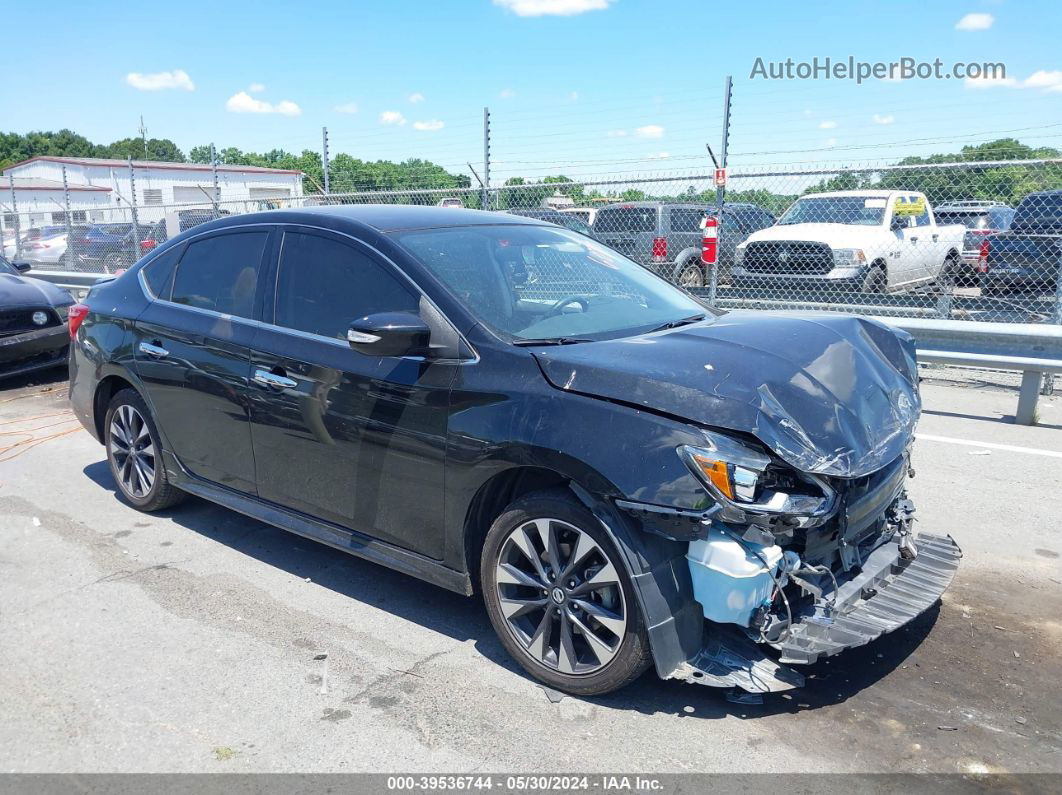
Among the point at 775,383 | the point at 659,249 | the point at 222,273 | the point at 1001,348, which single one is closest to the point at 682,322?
the point at 775,383

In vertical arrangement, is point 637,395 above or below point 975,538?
above

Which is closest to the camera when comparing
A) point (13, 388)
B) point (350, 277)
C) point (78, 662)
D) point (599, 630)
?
point (599, 630)

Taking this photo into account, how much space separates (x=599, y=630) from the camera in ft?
10.6

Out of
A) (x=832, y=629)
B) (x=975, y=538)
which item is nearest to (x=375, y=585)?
(x=832, y=629)

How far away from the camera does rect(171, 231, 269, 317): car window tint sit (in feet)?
14.8

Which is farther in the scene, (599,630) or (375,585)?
(375,585)

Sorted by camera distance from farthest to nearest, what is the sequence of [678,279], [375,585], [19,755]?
[678,279]
[375,585]
[19,755]

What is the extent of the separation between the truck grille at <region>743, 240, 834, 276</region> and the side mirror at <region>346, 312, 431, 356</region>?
29.2ft

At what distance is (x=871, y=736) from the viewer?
3.03 m

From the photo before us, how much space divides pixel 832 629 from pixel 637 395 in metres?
1.05

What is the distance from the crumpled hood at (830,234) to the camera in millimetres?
11820

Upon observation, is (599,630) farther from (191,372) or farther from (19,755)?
(191,372)

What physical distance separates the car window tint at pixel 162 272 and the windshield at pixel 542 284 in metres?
1.83

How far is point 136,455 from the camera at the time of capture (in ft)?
17.5
